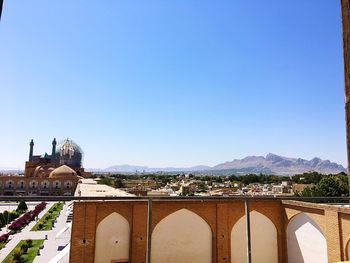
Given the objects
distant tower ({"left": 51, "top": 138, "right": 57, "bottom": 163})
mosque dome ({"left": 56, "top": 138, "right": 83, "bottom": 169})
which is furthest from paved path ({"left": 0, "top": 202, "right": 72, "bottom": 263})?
distant tower ({"left": 51, "top": 138, "right": 57, "bottom": 163})

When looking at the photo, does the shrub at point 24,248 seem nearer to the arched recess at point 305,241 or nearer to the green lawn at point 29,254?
the green lawn at point 29,254

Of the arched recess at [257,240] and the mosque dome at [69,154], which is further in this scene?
the mosque dome at [69,154]

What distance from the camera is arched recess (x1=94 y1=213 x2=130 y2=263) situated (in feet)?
40.0

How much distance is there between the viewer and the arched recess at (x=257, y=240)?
13.5 meters

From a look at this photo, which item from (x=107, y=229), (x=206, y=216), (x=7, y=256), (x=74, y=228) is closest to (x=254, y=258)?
(x=206, y=216)

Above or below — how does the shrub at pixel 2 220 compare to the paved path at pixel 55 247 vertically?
above

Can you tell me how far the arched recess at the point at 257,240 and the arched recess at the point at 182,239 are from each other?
113 centimetres

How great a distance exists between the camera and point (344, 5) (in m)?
1.70

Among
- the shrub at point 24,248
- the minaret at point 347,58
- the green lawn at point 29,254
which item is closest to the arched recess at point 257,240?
the green lawn at point 29,254

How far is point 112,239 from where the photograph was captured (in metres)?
12.4

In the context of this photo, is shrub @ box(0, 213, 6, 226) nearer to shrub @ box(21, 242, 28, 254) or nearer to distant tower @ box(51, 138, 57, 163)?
shrub @ box(21, 242, 28, 254)

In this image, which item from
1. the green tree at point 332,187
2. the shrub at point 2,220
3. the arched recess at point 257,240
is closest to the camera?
the arched recess at point 257,240

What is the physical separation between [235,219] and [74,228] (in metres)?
6.48

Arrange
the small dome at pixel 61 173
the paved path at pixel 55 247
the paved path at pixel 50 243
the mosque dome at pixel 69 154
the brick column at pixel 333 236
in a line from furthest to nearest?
1. the mosque dome at pixel 69 154
2. the small dome at pixel 61 173
3. the paved path at pixel 50 243
4. the paved path at pixel 55 247
5. the brick column at pixel 333 236
